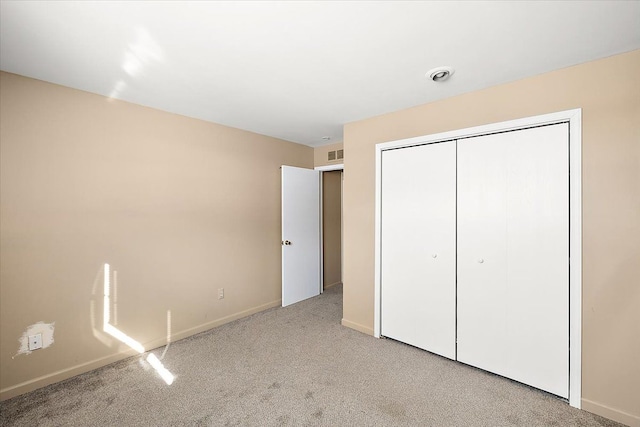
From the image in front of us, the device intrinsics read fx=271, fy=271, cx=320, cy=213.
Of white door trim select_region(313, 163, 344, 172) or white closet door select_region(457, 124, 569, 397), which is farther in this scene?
white door trim select_region(313, 163, 344, 172)

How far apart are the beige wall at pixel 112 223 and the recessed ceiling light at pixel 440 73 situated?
2.34 metres

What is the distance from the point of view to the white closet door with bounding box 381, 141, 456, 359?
8.20 feet

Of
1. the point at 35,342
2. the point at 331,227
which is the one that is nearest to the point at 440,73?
the point at 331,227

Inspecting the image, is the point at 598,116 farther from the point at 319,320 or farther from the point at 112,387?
the point at 112,387

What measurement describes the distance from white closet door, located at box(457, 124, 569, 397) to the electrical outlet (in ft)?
11.3

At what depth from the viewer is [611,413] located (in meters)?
1.77

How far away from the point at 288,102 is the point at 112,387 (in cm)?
279

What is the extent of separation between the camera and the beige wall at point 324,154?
415 cm

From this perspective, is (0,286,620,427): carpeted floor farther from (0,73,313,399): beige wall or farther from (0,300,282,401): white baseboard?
(0,73,313,399): beige wall

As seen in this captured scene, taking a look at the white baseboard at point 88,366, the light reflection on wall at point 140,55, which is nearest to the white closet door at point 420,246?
the white baseboard at point 88,366

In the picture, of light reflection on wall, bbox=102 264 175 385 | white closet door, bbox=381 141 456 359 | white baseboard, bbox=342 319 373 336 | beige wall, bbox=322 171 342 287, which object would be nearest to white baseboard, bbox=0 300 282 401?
light reflection on wall, bbox=102 264 175 385

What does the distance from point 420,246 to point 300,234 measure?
192 centimetres

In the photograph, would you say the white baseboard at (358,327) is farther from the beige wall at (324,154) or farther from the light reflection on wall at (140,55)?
the light reflection on wall at (140,55)

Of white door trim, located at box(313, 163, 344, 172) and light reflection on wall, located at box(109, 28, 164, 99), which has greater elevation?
light reflection on wall, located at box(109, 28, 164, 99)
